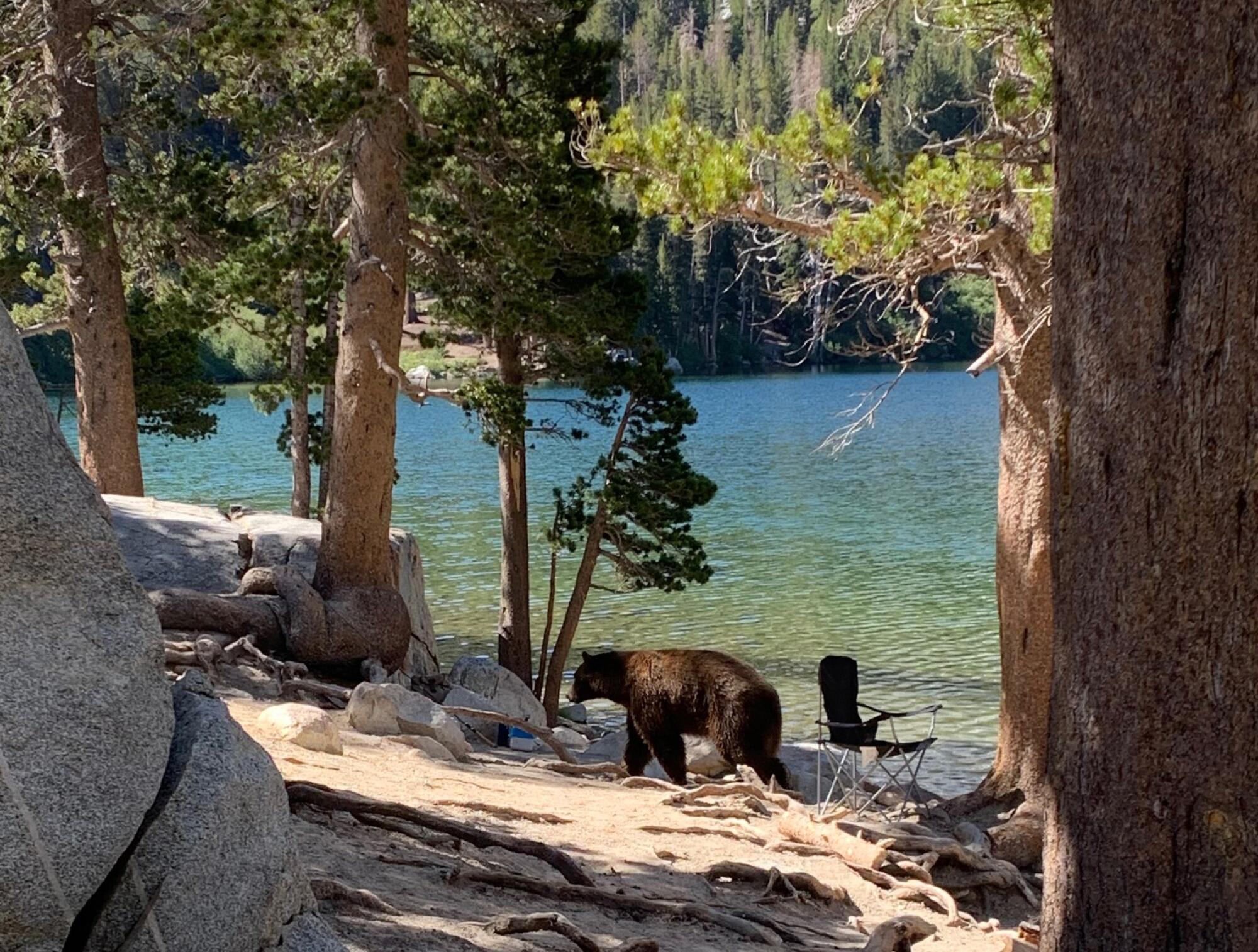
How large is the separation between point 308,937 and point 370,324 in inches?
340

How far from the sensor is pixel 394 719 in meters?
9.11

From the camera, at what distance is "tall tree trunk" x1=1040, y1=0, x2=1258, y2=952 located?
13.3ft

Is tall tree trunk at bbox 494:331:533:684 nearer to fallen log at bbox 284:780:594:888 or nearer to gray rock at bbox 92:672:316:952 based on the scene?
fallen log at bbox 284:780:594:888

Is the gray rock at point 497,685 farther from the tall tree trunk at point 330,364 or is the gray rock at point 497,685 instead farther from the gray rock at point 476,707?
the tall tree trunk at point 330,364

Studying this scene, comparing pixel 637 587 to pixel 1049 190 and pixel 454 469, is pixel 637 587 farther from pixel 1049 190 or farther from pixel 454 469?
pixel 454 469

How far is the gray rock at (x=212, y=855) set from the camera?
3.25 metres

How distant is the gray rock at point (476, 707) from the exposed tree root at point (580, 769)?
151 cm

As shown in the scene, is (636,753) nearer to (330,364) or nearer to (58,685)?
(58,685)

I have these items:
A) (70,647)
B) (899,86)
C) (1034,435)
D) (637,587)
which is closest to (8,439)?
(70,647)

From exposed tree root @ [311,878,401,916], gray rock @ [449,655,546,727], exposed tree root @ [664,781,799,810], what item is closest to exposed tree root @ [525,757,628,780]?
exposed tree root @ [664,781,799,810]

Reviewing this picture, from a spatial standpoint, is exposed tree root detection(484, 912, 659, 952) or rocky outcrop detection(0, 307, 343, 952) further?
exposed tree root detection(484, 912, 659, 952)

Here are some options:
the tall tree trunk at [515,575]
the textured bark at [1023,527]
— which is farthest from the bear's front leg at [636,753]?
the tall tree trunk at [515,575]

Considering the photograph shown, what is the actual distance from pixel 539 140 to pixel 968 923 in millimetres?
8490

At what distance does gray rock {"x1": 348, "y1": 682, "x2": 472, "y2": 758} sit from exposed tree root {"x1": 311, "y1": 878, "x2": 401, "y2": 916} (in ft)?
14.6
